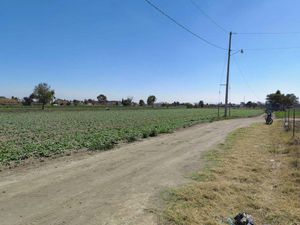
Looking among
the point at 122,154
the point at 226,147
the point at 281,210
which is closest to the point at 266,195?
the point at 281,210

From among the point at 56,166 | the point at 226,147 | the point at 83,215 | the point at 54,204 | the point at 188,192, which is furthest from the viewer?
the point at 226,147

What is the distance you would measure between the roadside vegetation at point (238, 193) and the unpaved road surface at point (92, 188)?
499 mm

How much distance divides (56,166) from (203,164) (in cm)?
467

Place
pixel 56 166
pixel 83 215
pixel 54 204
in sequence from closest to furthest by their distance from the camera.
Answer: pixel 83 215 → pixel 54 204 → pixel 56 166

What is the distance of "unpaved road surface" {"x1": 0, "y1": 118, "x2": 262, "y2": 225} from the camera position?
5.99 metres

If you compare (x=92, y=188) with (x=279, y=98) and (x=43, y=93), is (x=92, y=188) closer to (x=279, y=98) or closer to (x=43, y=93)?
(x=43, y=93)

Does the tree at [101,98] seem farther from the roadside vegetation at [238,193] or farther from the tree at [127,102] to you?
the roadside vegetation at [238,193]

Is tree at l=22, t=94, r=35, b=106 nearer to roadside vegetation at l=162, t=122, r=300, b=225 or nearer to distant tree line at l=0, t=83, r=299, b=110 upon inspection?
distant tree line at l=0, t=83, r=299, b=110

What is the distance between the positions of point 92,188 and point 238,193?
3.29 metres

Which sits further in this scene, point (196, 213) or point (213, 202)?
point (213, 202)

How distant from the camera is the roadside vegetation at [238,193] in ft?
20.3

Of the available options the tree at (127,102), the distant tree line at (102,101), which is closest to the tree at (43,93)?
the distant tree line at (102,101)

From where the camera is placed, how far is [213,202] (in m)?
6.89

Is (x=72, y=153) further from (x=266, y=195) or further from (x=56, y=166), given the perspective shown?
(x=266, y=195)
